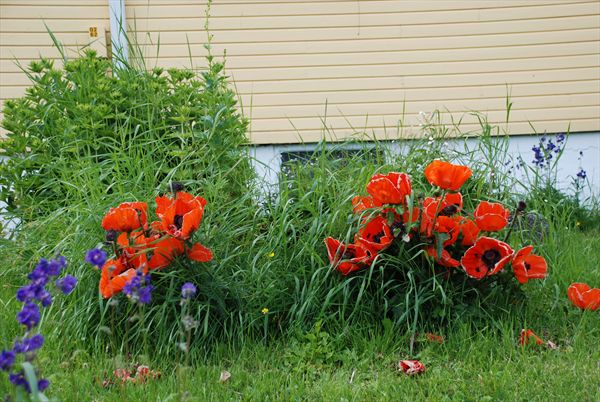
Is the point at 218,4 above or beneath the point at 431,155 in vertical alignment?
above

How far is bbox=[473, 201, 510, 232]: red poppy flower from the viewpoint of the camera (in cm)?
299

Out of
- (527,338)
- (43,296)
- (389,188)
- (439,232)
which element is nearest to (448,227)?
(439,232)

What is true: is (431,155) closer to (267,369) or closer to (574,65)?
(267,369)

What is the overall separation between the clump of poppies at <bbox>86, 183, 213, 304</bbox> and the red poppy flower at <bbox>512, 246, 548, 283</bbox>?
1.31m

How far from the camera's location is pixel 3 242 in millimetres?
3994

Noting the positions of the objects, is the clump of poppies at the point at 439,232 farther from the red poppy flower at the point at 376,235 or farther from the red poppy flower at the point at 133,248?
the red poppy flower at the point at 133,248

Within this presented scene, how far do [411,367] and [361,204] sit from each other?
0.84 meters

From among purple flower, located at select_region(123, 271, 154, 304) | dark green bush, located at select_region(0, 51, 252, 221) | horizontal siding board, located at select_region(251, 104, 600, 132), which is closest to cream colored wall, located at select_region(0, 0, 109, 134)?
horizontal siding board, located at select_region(251, 104, 600, 132)

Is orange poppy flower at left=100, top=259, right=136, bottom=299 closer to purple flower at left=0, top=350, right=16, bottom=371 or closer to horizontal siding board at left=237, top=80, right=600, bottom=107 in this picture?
purple flower at left=0, top=350, right=16, bottom=371

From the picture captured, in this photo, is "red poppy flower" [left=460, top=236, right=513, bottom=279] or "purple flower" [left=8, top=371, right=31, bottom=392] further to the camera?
"red poppy flower" [left=460, top=236, right=513, bottom=279]

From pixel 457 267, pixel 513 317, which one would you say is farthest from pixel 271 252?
pixel 513 317

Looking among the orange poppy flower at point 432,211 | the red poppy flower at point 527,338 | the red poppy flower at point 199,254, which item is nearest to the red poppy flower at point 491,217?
the orange poppy flower at point 432,211

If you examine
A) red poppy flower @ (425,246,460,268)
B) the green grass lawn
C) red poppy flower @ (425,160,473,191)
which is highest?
red poppy flower @ (425,160,473,191)

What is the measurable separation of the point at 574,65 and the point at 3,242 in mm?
5423
